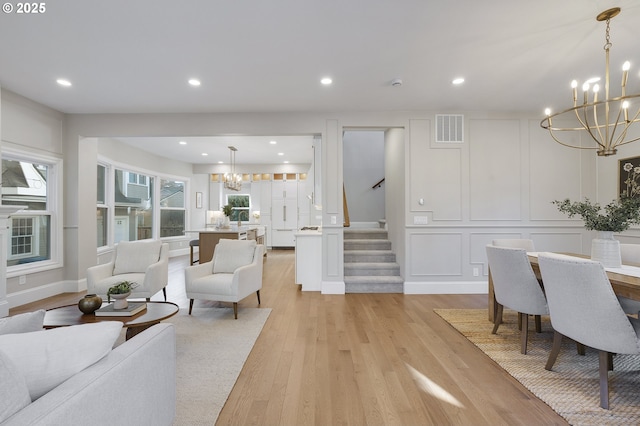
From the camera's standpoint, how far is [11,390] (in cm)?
77

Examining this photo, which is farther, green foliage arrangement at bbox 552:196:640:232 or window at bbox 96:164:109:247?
window at bbox 96:164:109:247

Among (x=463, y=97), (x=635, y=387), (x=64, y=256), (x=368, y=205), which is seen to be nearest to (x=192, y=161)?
(x=64, y=256)

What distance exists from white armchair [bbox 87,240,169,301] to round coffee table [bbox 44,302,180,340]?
0.90 metres

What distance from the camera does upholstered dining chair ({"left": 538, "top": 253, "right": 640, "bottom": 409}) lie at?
173 centimetres

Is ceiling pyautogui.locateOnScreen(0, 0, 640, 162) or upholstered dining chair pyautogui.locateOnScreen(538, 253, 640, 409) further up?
ceiling pyautogui.locateOnScreen(0, 0, 640, 162)

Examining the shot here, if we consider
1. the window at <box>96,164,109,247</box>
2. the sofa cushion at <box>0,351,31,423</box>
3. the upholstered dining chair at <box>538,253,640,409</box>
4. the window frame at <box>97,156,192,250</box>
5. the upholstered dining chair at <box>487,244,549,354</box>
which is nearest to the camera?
the sofa cushion at <box>0,351,31,423</box>

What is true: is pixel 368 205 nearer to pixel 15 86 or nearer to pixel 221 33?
pixel 221 33

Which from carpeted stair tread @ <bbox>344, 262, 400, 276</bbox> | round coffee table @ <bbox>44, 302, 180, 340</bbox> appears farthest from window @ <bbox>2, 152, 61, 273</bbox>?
carpeted stair tread @ <bbox>344, 262, 400, 276</bbox>

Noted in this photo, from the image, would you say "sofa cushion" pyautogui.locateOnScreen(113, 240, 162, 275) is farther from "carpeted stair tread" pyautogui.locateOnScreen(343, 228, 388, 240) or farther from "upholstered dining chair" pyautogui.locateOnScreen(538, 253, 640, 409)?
"upholstered dining chair" pyautogui.locateOnScreen(538, 253, 640, 409)

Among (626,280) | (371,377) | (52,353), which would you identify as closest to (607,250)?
(626,280)

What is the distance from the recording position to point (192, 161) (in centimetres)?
883

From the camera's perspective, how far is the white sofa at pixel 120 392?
79 centimetres

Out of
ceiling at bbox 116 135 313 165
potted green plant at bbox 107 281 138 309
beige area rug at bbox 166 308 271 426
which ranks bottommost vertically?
beige area rug at bbox 166 308 271 426

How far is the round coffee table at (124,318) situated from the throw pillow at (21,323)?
950 mm
